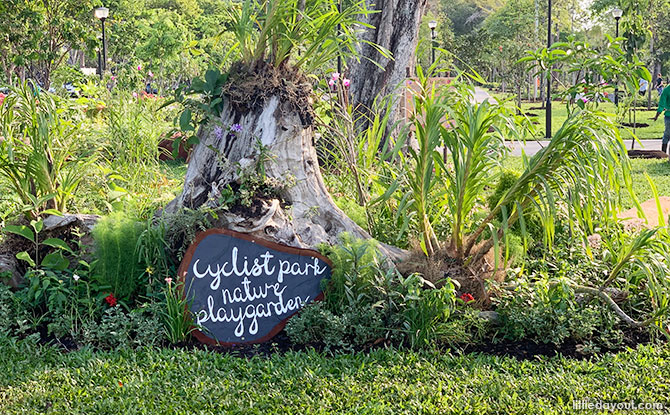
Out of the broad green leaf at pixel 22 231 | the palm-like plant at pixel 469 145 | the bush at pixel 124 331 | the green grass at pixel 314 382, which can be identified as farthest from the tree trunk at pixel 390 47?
the green grass at pixel 314 382

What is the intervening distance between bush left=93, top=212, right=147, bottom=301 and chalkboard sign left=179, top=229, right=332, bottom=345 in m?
0.42

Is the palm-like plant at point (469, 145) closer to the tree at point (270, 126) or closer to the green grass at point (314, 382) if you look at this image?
the tree at point (270, 126)

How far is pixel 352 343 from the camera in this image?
12.9 ft

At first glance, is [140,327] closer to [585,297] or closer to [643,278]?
[585,297]

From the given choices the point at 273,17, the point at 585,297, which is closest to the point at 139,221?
the point at 273,17

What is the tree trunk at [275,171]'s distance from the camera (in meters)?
4.28

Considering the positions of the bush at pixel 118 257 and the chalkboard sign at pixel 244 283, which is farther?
the bush at pixel 118 257

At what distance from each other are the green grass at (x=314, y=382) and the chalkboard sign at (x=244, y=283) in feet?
0.85

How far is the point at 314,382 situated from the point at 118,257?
57.1 inches

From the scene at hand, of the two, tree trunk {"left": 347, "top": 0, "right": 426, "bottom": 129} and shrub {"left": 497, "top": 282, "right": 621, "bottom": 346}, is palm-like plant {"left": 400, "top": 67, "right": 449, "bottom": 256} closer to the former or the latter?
shrub {"left": 497, "top": 282, "right": 621, "bottom": 346}

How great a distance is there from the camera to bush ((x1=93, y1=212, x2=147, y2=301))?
4121mm

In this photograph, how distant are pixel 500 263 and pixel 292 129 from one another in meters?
1.55

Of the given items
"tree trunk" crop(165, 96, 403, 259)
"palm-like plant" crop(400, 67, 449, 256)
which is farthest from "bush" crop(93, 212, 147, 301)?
"palm-like plant" crop(400, 67, 449, 256)

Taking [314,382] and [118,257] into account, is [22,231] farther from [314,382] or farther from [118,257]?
[314,382]
